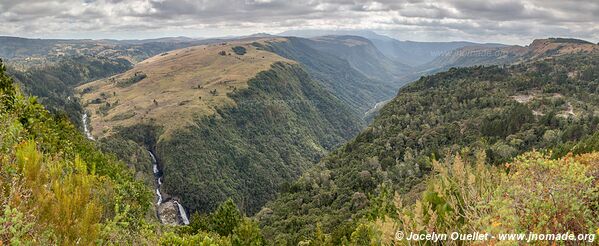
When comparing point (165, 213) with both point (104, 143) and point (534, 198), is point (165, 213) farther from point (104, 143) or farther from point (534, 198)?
point (534, 198)

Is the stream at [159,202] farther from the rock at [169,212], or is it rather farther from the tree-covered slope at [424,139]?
the tree-covered slope at [424,139]

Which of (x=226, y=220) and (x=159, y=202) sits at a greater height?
(x=226, y=220)

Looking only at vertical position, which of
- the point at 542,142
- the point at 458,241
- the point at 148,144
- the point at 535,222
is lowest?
the point at 148,144

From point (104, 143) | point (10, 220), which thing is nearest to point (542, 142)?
point (10, 220)

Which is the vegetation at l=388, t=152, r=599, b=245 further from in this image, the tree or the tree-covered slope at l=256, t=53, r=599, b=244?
the tree-covered slope at l=256, t=53, r=599, b=244

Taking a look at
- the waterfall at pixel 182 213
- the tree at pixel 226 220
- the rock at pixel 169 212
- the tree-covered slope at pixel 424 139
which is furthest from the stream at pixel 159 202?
the tree at pixel 226 220

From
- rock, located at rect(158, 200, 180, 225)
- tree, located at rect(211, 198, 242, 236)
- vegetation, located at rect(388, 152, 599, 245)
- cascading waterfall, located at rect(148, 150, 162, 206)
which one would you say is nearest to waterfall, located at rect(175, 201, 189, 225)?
rock, located at rect(158, 200, 180, 225)

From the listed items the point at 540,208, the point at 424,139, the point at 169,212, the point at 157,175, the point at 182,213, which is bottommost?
the point at 182,213

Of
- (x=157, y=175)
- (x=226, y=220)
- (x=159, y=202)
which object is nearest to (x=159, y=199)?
(x=159, y=202)

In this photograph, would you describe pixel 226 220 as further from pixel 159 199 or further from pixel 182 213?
pixel 159 199
